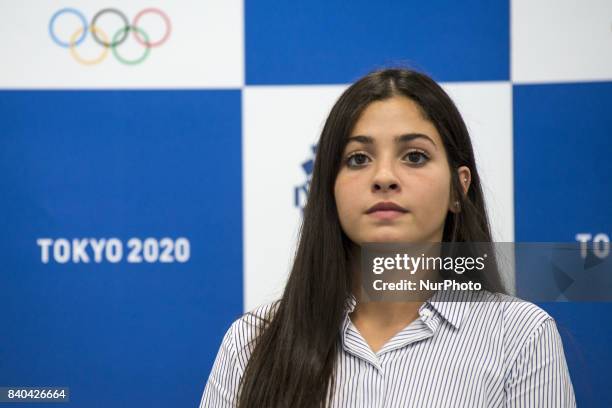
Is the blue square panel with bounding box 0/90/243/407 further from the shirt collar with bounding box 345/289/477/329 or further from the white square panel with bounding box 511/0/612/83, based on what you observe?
the white square panel with bounding box 511/0/612/83

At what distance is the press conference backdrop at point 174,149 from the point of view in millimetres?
1796

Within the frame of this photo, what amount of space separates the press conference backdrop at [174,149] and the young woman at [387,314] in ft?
1.88

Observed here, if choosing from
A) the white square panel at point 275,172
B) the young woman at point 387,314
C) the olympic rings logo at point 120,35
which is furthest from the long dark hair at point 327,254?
the olympic rings logo at point 120,35

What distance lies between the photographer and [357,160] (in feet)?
3.98

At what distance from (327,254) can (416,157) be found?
0.78ft

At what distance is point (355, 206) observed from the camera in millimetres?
1182

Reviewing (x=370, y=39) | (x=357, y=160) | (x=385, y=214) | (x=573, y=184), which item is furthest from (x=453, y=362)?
(x=370, y=39)

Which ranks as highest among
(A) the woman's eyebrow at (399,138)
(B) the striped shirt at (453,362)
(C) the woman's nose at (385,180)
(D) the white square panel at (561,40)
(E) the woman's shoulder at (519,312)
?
(D) the white square panel at (561,40)

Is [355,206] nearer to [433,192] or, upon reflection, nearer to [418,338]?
[433,192]

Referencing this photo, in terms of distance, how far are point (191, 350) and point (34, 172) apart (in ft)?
2.15

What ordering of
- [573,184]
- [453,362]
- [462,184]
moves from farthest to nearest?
[573,184] → [462,184] → [453,362]

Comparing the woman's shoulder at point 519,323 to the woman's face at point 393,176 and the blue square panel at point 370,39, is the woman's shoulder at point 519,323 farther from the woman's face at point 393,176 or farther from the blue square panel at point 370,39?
the blue square panel at point 370,39

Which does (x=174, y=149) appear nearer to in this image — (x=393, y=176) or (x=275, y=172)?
(x=275, y=172)

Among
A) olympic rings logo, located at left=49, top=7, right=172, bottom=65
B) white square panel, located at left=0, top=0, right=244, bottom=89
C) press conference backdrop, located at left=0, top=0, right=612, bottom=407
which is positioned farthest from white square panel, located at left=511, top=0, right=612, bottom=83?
olympic rings logo, located at left=49, top=7, right=172, bottom=65
